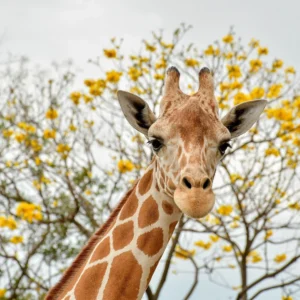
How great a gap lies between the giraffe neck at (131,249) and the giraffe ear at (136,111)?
0.66ft

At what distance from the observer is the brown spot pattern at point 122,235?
A: 2488mm

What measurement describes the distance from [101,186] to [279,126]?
2.38m

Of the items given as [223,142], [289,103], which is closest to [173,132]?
[223,142]

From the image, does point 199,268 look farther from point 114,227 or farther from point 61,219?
point 114,227

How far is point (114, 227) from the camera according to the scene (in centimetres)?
259

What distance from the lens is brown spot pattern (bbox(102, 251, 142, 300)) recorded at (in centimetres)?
234

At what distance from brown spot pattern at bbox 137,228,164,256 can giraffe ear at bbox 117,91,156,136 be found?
0.49 metres

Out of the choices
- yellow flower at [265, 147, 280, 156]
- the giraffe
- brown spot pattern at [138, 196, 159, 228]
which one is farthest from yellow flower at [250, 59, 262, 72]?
brown spot pattern at [138, 196, 159, 228]

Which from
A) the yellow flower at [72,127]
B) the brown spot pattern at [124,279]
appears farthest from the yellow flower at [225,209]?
the brown spot pattern at [124,279]

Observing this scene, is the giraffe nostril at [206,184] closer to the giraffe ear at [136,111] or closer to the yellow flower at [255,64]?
the giraffe ear at [136,111]

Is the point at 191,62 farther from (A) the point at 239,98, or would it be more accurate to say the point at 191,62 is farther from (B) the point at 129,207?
(B) the point at 129,207

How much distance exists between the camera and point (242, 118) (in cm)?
266

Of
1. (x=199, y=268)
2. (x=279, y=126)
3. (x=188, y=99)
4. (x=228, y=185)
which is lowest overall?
(x=188, y=99)

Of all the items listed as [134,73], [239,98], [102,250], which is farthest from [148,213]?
[134,73]
